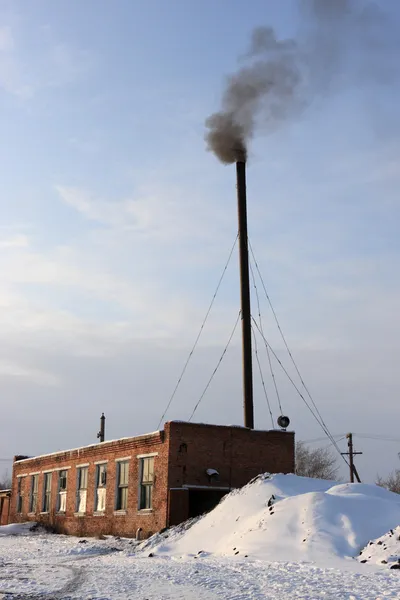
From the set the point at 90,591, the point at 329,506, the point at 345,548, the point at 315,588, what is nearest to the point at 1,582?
the point at 90,591

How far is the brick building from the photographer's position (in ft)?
82.7

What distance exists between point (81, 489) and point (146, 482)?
21.1ft

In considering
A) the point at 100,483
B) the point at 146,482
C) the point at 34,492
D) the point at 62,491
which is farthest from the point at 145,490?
the point at 34,492

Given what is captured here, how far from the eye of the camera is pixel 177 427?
25.5 metres

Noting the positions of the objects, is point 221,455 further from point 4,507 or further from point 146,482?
point 4,507

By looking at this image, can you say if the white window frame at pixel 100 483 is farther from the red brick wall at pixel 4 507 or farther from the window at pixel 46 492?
the red brick wall at pixel 4 507

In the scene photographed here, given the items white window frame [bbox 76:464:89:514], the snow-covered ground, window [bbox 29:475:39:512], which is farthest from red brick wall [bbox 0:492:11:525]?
the snow-covered ground

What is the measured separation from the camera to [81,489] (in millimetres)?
31719

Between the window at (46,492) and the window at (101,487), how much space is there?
239 inches

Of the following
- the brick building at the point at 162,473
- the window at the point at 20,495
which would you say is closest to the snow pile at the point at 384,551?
the brick building at the point at 162,473

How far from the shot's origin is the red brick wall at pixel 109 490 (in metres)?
25.4

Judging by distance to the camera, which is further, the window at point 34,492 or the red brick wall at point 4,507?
the red brick wall at point 4,507

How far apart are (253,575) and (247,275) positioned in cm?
2106

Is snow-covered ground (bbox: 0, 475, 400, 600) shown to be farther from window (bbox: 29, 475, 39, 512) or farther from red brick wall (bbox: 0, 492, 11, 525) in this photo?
red brick wall (bbox: 0, 492, 11, 525)
